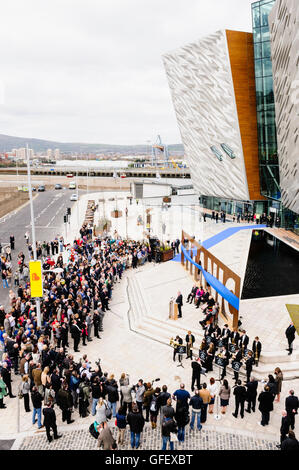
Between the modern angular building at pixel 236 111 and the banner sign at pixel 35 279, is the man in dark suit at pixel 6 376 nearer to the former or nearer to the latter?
the banner sign at pixel 35 279

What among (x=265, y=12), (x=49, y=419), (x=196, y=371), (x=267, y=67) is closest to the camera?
(x=49, y=419)

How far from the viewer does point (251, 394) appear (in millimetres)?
9383

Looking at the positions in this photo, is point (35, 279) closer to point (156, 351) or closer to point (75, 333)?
point (75, 333)

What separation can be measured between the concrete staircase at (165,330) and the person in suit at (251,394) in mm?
1860

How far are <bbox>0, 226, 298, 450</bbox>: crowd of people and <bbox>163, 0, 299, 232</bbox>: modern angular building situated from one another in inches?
714

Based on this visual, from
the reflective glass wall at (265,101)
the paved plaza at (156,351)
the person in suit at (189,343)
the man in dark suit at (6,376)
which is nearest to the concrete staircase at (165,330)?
the paved plaza at (156,351)

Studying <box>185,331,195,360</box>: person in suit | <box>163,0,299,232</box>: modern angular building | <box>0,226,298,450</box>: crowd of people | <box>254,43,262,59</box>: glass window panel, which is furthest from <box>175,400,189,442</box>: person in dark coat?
<box>254,43,262,59</box>: glass window panel

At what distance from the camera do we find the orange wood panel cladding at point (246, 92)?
1091 inches

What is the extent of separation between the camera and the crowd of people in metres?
8.38

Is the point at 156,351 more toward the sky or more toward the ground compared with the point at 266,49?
more toward the ground

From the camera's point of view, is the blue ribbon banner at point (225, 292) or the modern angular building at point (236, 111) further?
the modern angular building at point (236, 111)

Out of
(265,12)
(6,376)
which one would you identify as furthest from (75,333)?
(265,12)

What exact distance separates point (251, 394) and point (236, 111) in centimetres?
2609

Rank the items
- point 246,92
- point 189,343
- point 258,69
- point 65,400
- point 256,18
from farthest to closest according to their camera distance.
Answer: point 246,92 < point 258,69 < point 256,18 < point 189,343 < point 65,400
